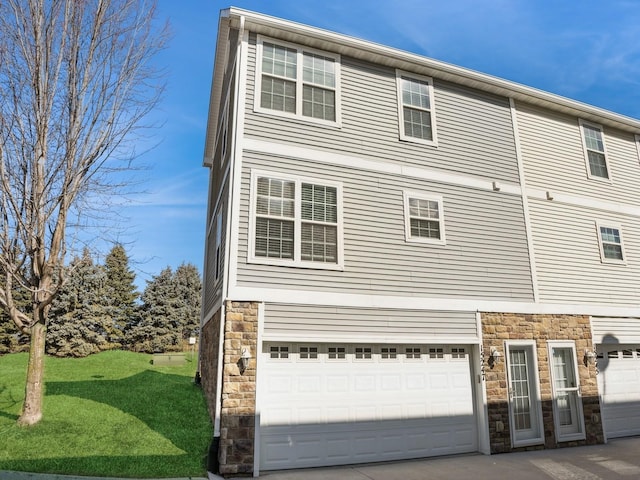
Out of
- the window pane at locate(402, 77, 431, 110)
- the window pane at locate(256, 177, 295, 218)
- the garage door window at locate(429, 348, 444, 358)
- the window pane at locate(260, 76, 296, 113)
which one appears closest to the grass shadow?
the window pane at locate(256, 177, 295, 218)

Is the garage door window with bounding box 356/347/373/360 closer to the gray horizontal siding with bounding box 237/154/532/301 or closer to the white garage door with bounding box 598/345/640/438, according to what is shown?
the gray horizontal siding with bounding box 237/154/532/301

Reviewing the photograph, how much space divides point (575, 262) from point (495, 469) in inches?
221

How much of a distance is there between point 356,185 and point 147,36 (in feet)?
20.6

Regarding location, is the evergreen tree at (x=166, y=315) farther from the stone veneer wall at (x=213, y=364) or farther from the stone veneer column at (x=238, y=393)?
the stone veneer column at (x=238, y=393)

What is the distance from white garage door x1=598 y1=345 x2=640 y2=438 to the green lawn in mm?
8981

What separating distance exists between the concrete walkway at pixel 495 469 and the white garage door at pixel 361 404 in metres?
0.27

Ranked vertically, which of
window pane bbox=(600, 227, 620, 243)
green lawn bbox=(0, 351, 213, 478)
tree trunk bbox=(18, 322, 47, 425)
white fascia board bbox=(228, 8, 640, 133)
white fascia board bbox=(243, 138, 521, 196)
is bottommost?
green lawn bbox=(0, 351, 213, 478)

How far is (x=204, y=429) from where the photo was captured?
752 centimetres

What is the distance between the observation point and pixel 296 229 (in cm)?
773

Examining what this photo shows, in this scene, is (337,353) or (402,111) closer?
(337,353)

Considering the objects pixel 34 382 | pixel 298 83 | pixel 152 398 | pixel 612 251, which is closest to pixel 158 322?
pixel 152 398

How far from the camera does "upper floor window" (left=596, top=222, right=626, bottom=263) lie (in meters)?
10.8

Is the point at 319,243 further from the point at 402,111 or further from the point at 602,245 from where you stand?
the point at 602,245

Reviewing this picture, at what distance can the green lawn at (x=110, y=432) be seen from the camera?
6.01 meters
